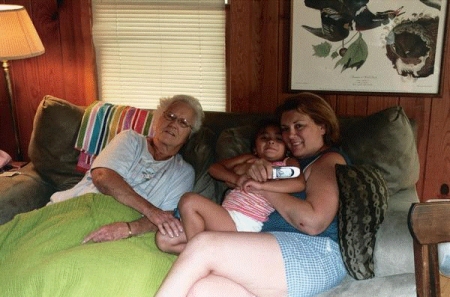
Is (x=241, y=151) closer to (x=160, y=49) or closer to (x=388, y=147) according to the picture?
(x=388, y=147)

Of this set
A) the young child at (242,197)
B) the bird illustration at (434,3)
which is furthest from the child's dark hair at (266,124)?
the bird illustration at (434,3)

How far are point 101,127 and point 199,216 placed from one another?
0.87 m

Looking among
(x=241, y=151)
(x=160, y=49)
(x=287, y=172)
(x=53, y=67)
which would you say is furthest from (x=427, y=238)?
(x=53, y=67)

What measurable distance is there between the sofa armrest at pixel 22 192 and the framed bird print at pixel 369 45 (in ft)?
4.47

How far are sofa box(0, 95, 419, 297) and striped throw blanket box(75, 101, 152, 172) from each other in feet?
0.17

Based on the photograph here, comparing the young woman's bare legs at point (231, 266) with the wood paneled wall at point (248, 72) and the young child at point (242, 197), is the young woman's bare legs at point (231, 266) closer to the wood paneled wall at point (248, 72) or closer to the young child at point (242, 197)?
the young child at point (242, 197)

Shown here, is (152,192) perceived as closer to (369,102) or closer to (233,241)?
(233,241)

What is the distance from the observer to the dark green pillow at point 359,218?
6.16ft

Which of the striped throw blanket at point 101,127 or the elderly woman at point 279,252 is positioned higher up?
the striped throw blanket at point 101,127

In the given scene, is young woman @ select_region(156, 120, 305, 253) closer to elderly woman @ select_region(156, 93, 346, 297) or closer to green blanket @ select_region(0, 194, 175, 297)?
elderly woman @ select_region(156, 93, 346, 297)

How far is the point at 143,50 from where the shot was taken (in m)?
3.11

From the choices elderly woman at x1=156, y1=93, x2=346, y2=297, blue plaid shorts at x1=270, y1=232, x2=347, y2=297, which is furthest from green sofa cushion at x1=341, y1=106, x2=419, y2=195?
blue plaid shorts at x1=270, y1=232, x2=347, y2=297

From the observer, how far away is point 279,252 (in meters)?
1.86

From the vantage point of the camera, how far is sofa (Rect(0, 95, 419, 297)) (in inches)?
76.1
